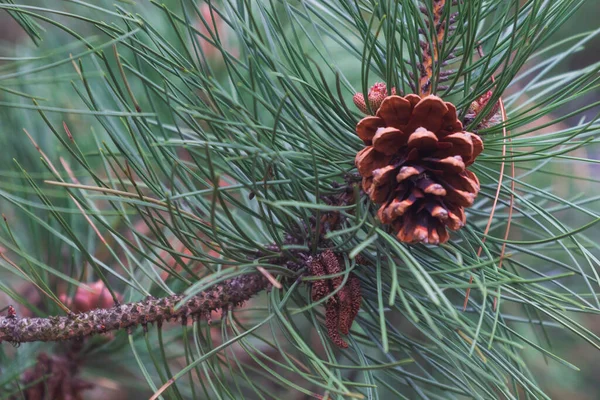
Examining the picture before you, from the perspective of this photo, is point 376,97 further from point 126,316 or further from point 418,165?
point 126,316

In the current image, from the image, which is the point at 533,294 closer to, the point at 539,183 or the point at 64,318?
the point at 64,318

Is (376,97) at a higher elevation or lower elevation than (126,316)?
higher

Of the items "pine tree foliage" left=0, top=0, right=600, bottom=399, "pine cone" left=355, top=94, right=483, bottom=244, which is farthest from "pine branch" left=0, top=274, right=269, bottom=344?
"pine cone" left=355, top=94, right=483, bottom=244

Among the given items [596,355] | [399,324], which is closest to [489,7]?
[399,324]

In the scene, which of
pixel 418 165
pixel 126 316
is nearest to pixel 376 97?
pixel 418 165

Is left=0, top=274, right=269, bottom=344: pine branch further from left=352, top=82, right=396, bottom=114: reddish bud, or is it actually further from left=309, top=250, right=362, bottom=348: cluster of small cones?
left=352, top=82, right=396, bottom=114: reddish bud

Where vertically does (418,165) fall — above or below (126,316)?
above
